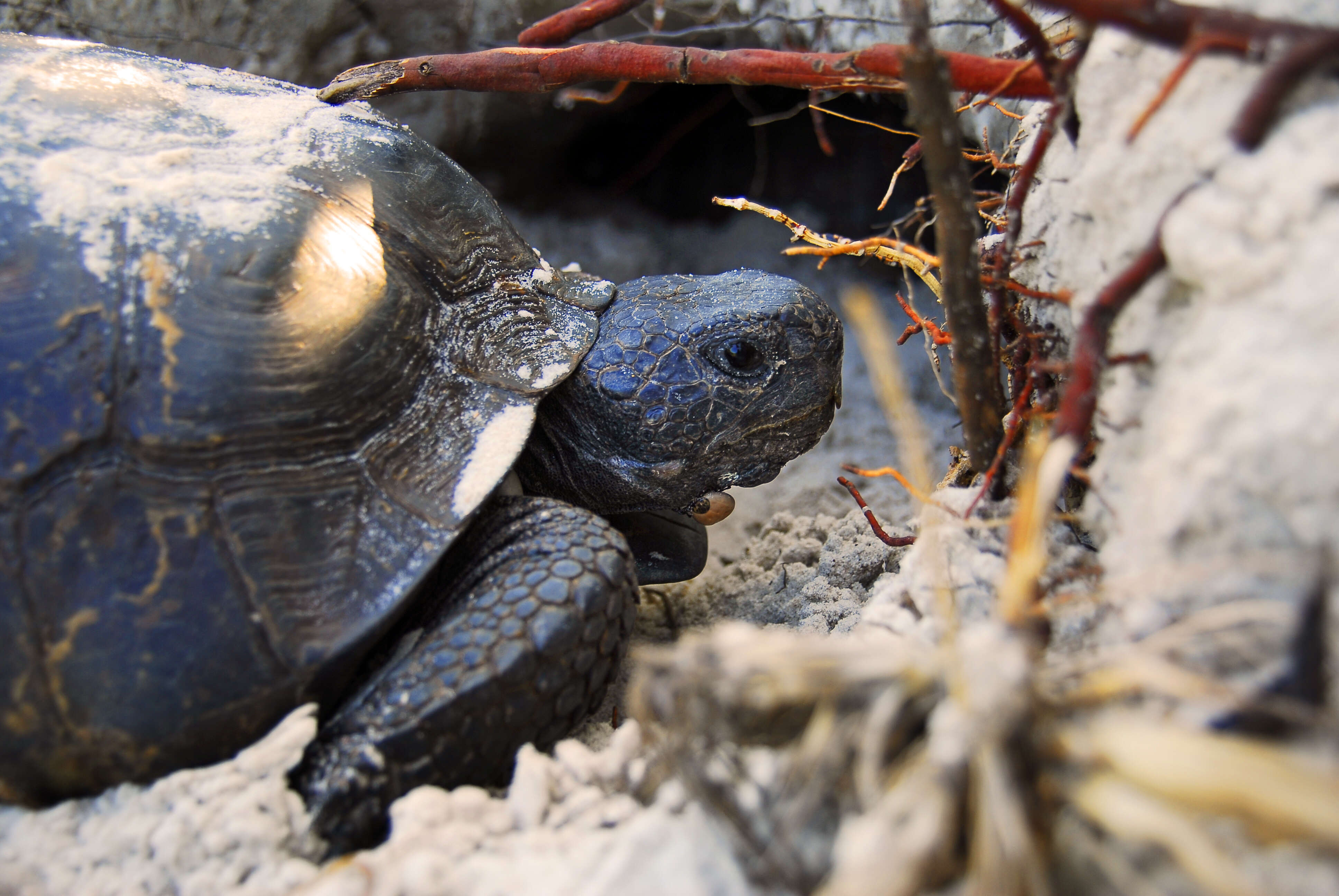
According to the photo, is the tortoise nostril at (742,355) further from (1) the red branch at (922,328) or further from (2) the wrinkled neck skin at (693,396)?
(1) the red branch at (922,328)

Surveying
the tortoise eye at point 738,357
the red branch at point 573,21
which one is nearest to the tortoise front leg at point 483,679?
the tortoise eye at point 738,357

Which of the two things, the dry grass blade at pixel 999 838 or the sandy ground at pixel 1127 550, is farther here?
the sandy ground at pixel 1127 550

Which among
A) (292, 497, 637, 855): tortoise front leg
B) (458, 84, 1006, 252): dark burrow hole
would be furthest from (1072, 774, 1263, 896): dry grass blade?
(458, 84, 1006, 252): dark burrow hole

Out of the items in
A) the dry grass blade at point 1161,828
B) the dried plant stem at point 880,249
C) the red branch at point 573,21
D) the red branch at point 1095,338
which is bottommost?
the dry grass blade at point 1161,828

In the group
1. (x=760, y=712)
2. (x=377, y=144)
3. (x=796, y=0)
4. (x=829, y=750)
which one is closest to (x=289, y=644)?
(x=760, y=712)

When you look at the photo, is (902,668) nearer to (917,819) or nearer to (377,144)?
(917,819)

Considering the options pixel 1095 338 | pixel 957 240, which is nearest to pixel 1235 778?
pixel 1095 338

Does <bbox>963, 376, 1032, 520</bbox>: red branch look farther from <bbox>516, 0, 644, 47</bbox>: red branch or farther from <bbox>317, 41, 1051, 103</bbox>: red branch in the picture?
<bbox>516, 0, 644, 47</bbox>: red branch

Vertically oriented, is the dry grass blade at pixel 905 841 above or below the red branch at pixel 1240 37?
below
